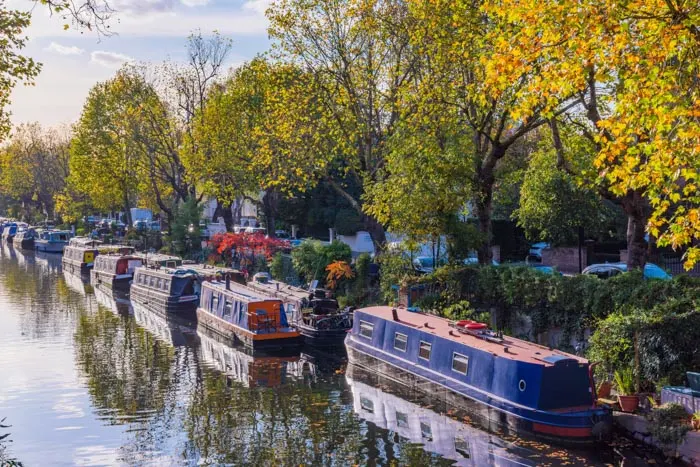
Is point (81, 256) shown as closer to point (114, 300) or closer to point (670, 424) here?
point (114, 300)

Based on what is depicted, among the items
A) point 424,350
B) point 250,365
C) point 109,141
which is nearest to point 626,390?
point 424,350

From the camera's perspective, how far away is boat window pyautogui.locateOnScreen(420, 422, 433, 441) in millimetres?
19422

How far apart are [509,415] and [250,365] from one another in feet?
38.0

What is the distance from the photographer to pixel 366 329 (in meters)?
26.5

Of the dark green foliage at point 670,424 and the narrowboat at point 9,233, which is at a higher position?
the narrowboat at point 9,233

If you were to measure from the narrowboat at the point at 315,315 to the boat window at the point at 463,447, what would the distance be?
37.1 feet

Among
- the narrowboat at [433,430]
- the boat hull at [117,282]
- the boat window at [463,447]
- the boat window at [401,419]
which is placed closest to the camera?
the narrowboat at [433,430]

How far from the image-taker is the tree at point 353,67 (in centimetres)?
3209

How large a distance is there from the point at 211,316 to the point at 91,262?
26683 mm

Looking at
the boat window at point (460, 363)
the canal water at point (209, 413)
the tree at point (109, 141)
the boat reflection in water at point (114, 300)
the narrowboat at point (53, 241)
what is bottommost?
the canal water at point (209, 413)

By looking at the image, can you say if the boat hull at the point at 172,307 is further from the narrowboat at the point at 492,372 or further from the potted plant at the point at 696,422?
the potted plant at the point at 696,422

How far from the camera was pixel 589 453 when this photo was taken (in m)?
17.8

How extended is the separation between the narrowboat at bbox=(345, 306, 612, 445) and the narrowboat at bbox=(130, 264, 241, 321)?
1400 centimetres

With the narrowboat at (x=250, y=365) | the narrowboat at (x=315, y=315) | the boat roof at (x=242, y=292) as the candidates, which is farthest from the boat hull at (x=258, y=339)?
the boat roof at (x=242, y=292)
